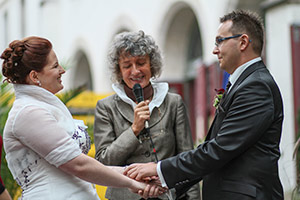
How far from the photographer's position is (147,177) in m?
3.41

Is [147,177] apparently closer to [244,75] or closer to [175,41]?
[244,75]

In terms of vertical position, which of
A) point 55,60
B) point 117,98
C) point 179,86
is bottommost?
point 179,86

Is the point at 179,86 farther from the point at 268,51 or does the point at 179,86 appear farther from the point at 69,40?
the point at 69,40

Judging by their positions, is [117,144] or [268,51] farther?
[268,51]

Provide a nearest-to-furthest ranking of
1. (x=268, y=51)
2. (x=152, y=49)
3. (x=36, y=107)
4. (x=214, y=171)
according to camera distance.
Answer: (x=36, y=107)
(x=214, y=171)
(x=152, y=49)
(x=268, y=51)

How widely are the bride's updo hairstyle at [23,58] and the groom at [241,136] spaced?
926mm

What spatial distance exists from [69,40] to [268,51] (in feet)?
38.5

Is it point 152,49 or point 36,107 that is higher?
point 152,49

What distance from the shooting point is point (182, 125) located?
3.67 meters

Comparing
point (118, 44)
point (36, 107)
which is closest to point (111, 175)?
point (36, 107)

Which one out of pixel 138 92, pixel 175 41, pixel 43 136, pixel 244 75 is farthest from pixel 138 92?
pixel 175 41

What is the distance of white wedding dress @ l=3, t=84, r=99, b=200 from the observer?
2.89 metres

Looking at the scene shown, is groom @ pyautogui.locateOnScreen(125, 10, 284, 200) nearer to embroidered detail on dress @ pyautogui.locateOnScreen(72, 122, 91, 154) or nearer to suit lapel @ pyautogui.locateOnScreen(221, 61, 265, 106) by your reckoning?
suit lapel @ pyautogui.locateOnScreen(221, 61, 265, 106)

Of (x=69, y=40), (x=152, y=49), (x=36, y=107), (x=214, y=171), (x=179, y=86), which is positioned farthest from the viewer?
(x=69, y=40)
